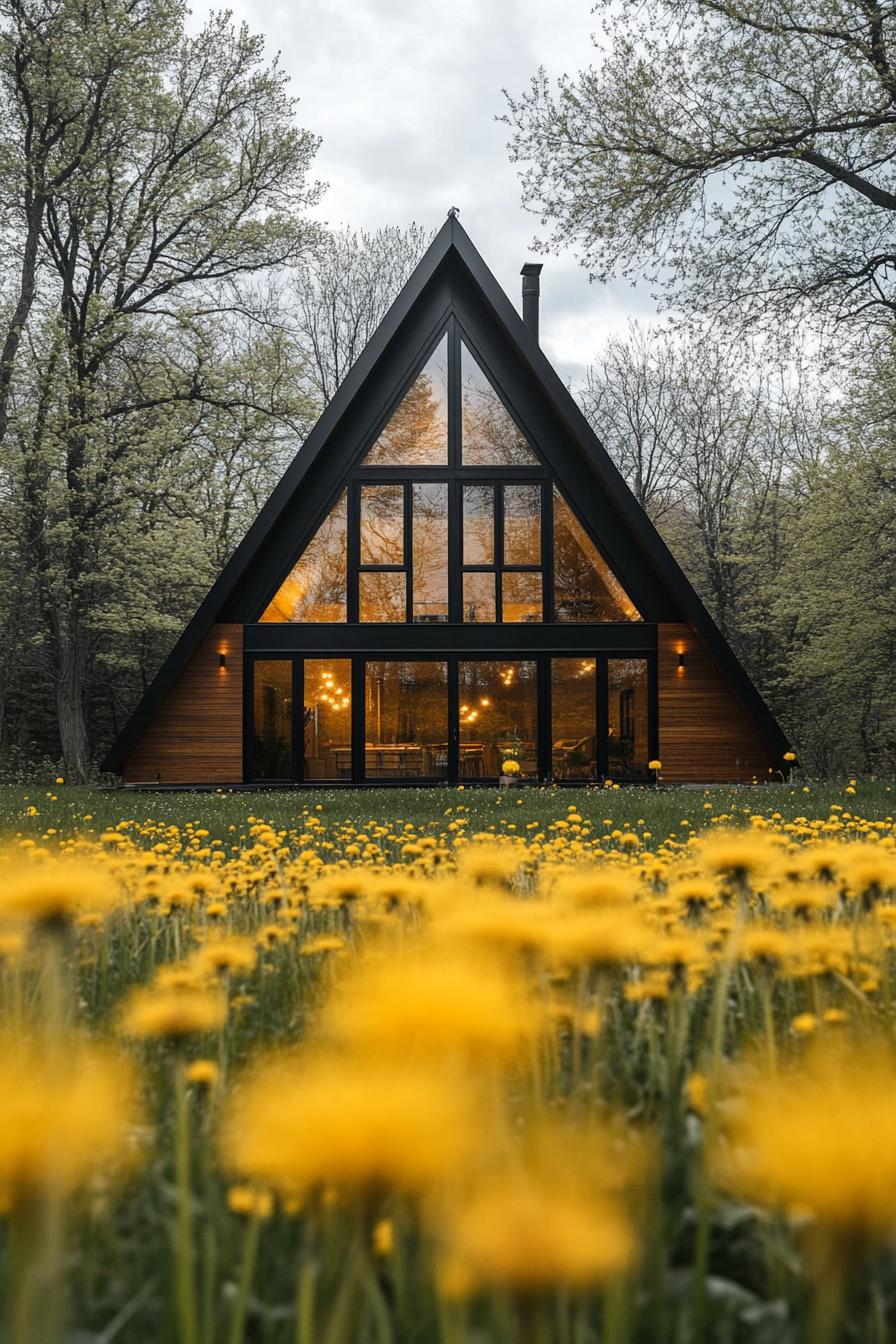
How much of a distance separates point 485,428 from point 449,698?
4858 mm

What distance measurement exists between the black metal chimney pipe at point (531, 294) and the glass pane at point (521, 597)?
5.95 m

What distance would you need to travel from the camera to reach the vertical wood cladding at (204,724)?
16.2 meters

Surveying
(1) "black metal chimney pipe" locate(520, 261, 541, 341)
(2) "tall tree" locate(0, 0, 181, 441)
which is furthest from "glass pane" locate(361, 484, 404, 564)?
(2) "tall tree" locate(0, 0, 181, 441)

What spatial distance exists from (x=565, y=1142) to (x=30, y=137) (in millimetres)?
21318

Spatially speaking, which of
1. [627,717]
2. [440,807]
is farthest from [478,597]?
[440,807]

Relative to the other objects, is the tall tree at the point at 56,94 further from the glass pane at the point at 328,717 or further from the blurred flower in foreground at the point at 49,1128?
the blurred flower in foreground at the point at 49,1128

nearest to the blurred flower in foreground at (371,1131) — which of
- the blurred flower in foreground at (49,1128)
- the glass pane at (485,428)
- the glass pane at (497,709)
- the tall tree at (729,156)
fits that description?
the blurred flower in foreground at (49,1128)

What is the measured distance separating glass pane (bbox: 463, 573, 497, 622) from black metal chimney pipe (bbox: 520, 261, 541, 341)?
6.07 m

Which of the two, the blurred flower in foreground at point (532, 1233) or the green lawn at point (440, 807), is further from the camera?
the green lawn at point (440, 807)

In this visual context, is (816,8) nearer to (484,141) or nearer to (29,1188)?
(29,1188)

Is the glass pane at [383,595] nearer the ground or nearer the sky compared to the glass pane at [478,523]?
nearer the ground

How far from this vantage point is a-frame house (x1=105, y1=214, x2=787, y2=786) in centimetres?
1627

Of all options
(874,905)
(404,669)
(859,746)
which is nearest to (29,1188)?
(874,905)

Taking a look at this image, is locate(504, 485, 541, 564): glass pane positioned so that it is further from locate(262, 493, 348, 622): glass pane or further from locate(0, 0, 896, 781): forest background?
locate(0, 0, 896, 781): forest background
